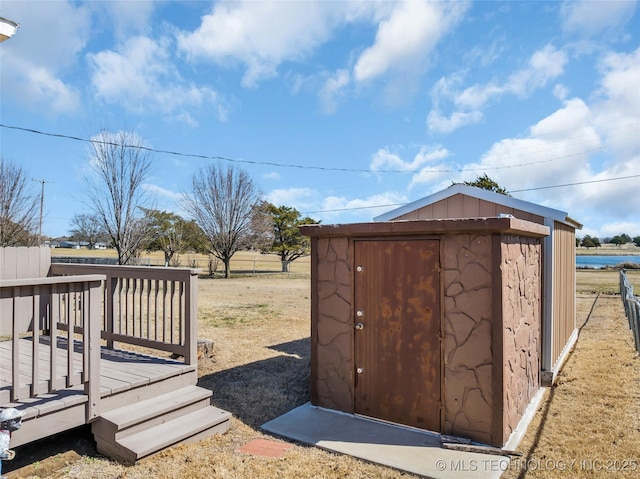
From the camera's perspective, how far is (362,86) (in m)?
15.3

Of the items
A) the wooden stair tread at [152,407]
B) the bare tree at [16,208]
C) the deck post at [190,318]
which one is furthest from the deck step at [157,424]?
the bare tree at [16,208]

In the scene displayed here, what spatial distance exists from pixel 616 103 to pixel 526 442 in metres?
24.3

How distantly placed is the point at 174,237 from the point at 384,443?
2857 centimetres

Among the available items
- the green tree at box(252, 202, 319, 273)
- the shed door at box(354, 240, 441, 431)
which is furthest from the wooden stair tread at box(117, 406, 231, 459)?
the green tree at box(252, 202, 319, 273)

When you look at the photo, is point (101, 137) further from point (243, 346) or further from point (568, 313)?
point (568, 313)

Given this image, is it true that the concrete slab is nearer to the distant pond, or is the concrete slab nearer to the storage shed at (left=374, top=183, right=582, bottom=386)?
the storage shed at (left=374, top=183, right=582, bottom=386)

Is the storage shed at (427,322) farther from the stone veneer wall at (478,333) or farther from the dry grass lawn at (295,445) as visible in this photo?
the dry grass lawn at (295,445)

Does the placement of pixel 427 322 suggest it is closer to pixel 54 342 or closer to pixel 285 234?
pixel 54 342

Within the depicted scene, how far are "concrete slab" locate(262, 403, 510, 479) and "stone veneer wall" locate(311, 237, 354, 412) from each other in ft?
0.65

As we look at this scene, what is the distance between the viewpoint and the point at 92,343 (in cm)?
300

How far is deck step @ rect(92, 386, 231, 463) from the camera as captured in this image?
298 cm

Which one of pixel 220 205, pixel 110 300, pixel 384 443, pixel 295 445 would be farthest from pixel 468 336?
pixel 220 205

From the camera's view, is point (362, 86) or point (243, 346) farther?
point (362, 86)

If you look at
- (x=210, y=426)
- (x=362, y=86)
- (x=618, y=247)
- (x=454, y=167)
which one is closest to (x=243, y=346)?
(x=210, y=426)
